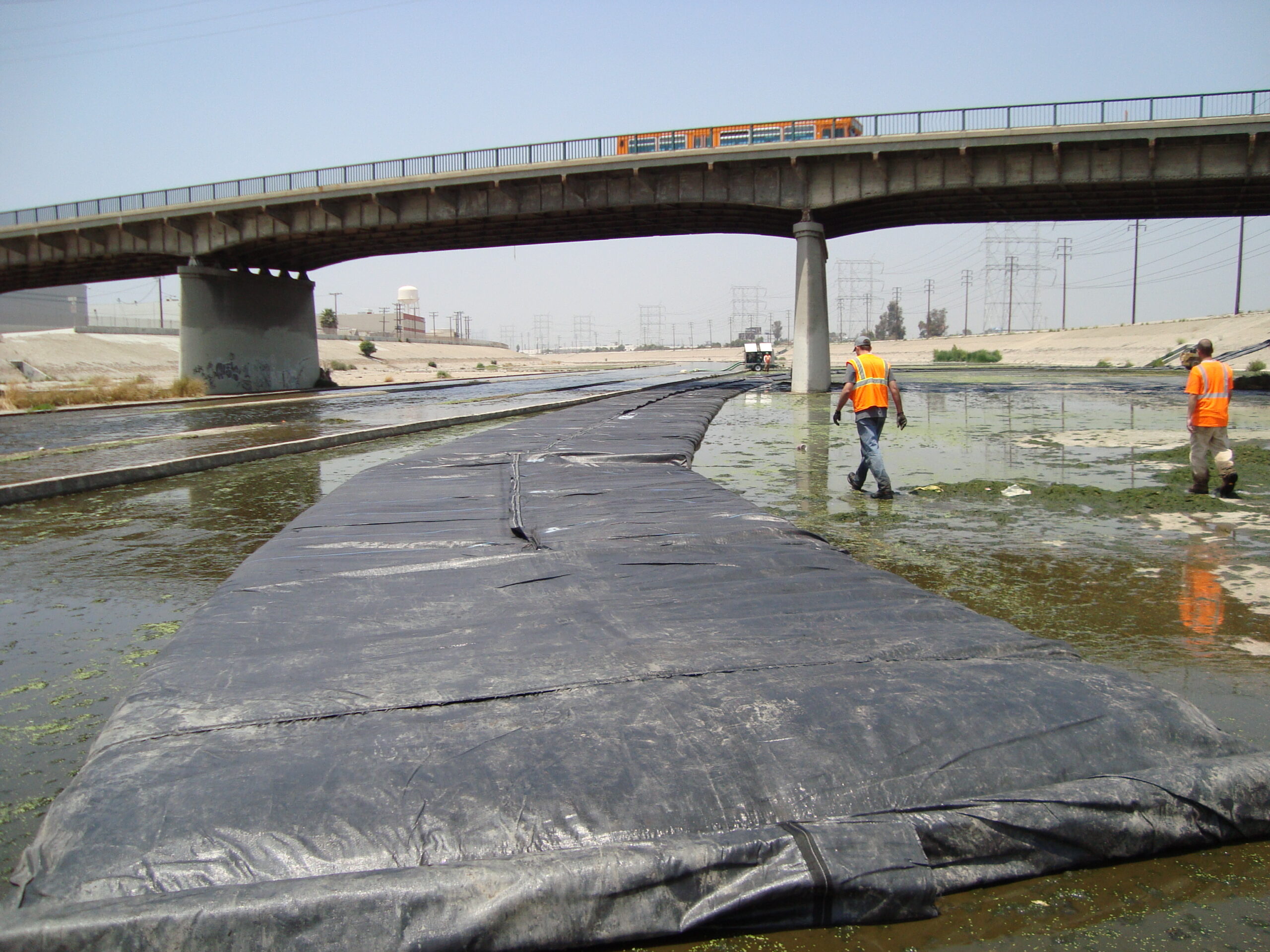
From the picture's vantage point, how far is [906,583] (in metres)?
4.36

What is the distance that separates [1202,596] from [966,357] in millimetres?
74428

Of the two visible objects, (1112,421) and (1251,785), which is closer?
(1251,785)

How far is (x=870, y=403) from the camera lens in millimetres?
8859

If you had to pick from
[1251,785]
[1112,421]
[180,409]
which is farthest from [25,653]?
[180,409]

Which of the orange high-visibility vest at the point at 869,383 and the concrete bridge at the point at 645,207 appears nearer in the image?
the orange high-visibility vest at the point at 869,383

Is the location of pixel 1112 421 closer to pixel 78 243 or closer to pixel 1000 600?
pixel 1000 600

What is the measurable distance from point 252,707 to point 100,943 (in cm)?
101

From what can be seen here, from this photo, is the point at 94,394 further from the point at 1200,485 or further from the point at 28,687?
the point at 1200,485

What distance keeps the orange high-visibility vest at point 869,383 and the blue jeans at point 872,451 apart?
16cm

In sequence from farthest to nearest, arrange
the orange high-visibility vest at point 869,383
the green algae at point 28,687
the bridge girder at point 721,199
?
the bridge girder at point 721,199
the orange high-visibility vest at point 869,383
the green algae at point 28,687

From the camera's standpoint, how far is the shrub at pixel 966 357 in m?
71.9

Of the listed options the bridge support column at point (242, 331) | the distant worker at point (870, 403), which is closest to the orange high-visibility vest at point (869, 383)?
the distant worker at point (870, 403)

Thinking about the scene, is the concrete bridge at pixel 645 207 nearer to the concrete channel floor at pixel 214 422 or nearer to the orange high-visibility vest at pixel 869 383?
the concrete channel floor at pixel 214 422

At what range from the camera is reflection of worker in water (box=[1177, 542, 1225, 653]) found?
4547 millimetres
